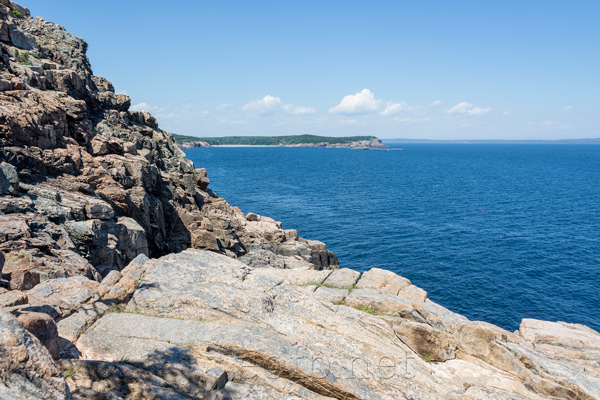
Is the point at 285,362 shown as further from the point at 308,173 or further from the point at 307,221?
the point at 308,173

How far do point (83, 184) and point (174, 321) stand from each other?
19.4m

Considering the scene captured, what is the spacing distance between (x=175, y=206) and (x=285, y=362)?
34.3 metres

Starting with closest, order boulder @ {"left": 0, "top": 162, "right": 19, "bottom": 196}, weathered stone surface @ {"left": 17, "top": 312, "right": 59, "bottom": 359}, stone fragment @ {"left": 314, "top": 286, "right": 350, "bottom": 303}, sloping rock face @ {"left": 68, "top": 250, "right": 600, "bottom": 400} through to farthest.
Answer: weathered stone surface @ {"left": 17, "top": 312, "right": 59, "bottom": 359}
sloping rock face @ {"left": 68, "top": 250, "right": 600, "bottom": 400}
boulder @ {"left": 0, "top": 162, "right": 19, "bottom": 196}
stone fragment @ {"left": 314, "top": 286, "right": 350, "bottom": 303}

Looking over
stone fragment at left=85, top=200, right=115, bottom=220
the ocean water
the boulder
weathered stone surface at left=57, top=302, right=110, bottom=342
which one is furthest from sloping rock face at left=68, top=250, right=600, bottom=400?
the ocean water

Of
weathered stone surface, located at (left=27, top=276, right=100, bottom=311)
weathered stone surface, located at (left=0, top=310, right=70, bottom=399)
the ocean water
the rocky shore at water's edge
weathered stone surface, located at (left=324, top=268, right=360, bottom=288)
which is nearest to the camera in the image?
weathered stone surface, located at (left=0, top=310, right=70, bottom=399)

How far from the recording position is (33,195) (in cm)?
2323

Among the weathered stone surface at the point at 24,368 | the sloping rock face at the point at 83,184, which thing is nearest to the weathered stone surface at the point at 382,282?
the sloping rock face at the point at 83,184

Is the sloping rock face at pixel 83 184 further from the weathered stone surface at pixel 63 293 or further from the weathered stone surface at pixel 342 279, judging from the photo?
the weathered stone surface at pixel 342 279

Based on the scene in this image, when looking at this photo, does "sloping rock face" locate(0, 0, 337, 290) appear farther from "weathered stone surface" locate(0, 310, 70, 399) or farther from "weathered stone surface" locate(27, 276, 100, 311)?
"weathered stone surface" locate(0, 310, 70, 399)

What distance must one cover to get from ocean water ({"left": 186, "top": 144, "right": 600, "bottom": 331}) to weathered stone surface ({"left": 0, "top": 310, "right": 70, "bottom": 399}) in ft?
148

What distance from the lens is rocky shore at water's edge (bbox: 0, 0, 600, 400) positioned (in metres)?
10.8

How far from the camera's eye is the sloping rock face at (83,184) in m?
20.6

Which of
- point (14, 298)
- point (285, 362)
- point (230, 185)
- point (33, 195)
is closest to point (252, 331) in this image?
point (285, 362)

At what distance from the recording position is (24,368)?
736 cm
